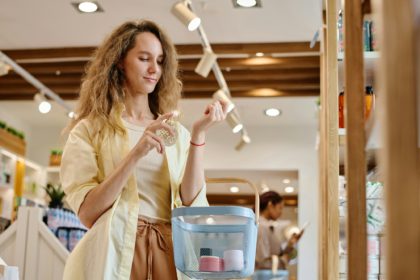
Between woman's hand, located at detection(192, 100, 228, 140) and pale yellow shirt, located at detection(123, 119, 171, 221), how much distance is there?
0.17 m

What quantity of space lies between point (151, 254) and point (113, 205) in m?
0.19

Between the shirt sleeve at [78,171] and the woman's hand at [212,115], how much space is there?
34 cm

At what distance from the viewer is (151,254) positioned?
2.24 metres

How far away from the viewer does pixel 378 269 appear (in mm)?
3002

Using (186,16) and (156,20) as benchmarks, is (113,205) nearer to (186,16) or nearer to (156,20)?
(186,16)

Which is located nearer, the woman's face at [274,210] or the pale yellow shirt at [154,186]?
the pale yellow shirt at [154,186]

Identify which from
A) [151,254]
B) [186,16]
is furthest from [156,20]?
[151,254]

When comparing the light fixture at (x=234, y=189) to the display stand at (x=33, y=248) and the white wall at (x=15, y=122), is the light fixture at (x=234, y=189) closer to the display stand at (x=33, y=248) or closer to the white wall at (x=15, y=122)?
the white wall at (x=15, y=122)

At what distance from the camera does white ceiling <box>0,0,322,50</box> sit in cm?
584

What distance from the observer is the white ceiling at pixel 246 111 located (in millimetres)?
8266

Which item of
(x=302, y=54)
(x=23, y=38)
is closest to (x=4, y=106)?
(x=23, y=38)

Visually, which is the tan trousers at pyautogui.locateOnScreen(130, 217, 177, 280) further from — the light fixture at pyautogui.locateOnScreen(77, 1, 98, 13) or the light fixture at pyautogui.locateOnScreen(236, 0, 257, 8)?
the light fixture at pyautogui.locateOnScreen(77, 1, 98, 13)

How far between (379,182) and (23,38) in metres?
4.51

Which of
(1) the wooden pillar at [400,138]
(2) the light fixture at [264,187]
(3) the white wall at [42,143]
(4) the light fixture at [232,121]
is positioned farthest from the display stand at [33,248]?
(2) the light fixture at [264,187]
